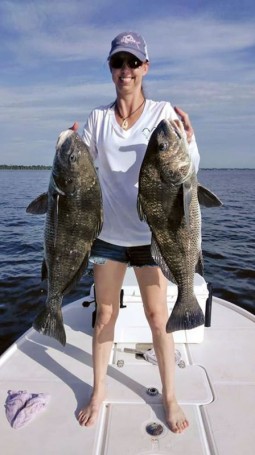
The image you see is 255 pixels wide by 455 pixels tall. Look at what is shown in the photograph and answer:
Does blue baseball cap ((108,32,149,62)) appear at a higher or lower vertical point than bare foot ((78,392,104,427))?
higher

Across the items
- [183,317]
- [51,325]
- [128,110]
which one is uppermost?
[128,110]

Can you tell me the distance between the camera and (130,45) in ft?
10.6

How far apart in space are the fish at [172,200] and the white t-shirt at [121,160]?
24 centimetres

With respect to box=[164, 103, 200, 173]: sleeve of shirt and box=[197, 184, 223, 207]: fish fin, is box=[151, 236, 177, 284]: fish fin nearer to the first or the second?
box=[197, 184, 223, 207]: fish fin

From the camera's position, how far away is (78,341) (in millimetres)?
5473

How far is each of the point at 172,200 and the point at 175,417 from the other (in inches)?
79.2

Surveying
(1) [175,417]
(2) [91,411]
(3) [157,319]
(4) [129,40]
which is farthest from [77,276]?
(4) [129,40]

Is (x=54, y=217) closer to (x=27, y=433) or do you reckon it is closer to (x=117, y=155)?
(x=117, y=155)

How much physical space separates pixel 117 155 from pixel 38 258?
11086 mm

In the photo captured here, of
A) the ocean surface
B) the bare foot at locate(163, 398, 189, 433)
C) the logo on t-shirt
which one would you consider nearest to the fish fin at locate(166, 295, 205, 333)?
the bare foot at locate(163, 398, 189, 433)

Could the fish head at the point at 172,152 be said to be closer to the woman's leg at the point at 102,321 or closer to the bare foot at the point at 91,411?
the woman's leg at the point at 102,321

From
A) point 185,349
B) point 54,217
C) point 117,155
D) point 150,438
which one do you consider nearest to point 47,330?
point 54,217

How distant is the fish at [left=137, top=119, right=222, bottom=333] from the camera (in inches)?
123

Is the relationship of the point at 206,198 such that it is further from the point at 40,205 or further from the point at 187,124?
the point at 40,205
